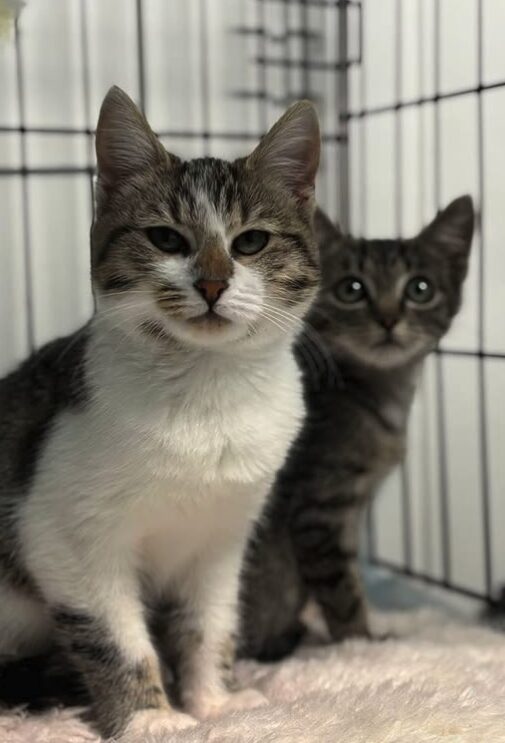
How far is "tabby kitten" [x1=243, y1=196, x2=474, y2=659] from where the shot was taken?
142 centimetres

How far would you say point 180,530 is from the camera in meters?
1.12

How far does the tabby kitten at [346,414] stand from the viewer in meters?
1.42

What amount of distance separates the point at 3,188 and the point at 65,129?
17 cm

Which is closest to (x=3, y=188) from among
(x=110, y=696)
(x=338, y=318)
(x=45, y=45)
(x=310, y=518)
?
(x=45, y=45)

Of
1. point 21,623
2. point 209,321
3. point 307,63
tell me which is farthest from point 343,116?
point 21,623

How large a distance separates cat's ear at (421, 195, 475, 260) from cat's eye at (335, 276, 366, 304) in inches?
6.0

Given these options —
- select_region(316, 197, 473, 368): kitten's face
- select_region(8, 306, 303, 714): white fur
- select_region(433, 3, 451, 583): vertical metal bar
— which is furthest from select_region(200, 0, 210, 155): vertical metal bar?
select_region(8, 306, 303, 714): white fur

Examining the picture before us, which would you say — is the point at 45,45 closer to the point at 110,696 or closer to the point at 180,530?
the point at 180,530

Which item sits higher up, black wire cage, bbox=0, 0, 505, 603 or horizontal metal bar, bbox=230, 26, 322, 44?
horizontal metal bar, bbox=230, 26, 322, 44

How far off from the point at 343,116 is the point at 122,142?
1.07 m

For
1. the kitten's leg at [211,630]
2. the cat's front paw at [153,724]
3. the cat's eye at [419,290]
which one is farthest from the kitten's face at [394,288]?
the cat's front paw at [153,724]

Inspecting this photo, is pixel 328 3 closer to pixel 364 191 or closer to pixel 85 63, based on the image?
pixel 364 191

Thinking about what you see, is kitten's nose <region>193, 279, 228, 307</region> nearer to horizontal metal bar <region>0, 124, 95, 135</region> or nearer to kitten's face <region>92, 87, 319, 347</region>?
kitten's face <region>92, 87, 319, 347</region>

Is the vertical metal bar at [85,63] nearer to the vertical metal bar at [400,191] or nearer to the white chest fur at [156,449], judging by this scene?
the vertical metal bar at [400,191]
